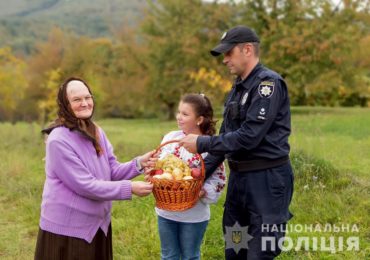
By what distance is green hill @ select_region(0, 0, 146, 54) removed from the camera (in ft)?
320

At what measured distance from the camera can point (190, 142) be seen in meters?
3.33

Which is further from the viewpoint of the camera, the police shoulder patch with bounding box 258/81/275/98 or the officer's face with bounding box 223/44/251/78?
the officer's face with bounding box 223/44/251/78

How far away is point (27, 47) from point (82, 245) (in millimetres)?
94916

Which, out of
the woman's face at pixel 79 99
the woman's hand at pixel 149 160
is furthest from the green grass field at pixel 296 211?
the woman's face at pixel 79 99

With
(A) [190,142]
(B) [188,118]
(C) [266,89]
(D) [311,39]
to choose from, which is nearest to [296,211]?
(B) [188,118]

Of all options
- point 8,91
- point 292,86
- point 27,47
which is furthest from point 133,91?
point 27,47

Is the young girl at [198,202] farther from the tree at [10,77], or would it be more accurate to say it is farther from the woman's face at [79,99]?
the tree at [10,77]

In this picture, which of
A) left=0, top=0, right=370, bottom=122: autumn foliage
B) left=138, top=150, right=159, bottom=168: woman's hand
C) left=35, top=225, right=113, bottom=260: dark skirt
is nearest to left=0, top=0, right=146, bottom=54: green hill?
left=0, top=0, right=370, bottom=122: autumn foliage

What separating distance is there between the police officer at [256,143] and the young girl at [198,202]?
248mm

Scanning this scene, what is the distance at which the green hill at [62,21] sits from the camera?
9744 cm

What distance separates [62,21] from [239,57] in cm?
14815

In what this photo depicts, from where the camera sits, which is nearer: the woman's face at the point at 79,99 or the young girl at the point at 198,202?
the woman's face at the point at 79,99

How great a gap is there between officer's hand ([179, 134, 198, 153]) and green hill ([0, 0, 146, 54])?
228 feet

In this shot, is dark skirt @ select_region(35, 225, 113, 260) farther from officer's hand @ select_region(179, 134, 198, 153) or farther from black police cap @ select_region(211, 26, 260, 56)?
black police cap @ select_region(211, 26, 260, 56)
